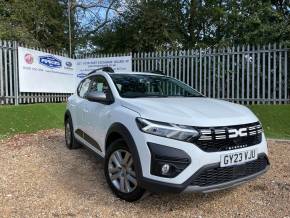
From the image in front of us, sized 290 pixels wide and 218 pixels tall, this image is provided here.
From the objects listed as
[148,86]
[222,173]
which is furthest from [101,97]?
[222,173]

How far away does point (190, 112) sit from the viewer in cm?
397

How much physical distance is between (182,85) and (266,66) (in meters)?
6.86

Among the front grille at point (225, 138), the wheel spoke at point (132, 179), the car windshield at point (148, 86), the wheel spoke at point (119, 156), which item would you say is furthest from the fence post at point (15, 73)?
the front grille at point (225, 138)

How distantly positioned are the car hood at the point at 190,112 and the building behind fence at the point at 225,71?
25.1 feet

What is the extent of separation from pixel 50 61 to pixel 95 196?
11.2 meters

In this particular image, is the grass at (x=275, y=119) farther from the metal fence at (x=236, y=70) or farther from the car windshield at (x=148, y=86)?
the car windshield at (x=148, y=86)

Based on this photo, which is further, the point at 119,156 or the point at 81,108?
the point at 81,108

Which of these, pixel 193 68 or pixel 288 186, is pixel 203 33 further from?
pixel 288 186

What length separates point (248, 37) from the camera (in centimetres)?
1527

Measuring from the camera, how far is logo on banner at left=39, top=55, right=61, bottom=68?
14276 mm

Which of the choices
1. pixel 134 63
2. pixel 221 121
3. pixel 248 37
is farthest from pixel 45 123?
pixel 248 37

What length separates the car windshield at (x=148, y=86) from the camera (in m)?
5.05

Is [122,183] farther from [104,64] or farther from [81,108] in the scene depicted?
[104,64]

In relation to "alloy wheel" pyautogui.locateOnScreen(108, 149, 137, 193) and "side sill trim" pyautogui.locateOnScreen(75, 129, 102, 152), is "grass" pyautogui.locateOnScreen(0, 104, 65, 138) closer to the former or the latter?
"side sill trim" pyautogui.locateOnScreen(75, 129, 102, 152)
